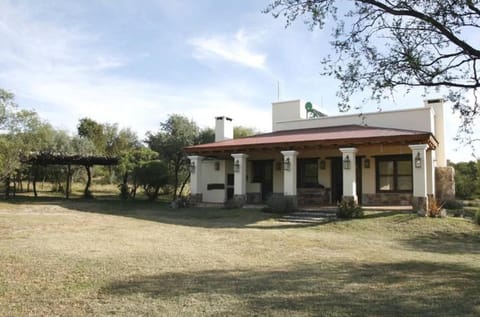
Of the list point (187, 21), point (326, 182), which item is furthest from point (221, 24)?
point (326, 182)

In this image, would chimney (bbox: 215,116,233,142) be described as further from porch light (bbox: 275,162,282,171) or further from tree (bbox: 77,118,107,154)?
tree (bbox: 77,118,107,154)

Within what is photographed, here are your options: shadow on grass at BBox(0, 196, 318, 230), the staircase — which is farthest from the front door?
shadow on grass at BBox(0, 196, 318, 230)

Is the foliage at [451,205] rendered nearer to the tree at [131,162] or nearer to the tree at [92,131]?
the tree at [131,162]

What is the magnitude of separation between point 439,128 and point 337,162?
17.2ft

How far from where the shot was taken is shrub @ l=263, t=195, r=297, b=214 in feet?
53.6

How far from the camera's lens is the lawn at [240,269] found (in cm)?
504

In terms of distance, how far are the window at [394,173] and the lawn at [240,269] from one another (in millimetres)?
4186

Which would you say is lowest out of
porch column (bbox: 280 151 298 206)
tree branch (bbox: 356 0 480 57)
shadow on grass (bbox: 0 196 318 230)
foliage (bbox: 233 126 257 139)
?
shadow on grass (bbox: 0 196 318 230)

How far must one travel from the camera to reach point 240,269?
7.16 meters

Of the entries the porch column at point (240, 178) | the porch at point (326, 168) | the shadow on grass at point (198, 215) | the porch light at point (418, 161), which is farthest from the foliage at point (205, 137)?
the porch light at point (418, 161)

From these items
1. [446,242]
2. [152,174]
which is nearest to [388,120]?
[446,242]

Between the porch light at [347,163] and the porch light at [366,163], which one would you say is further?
the porch light at [366,163]

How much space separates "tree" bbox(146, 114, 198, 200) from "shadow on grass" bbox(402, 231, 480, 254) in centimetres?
1731

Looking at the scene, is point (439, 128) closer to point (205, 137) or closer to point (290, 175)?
point (290, 175)
